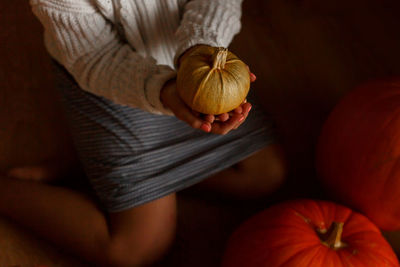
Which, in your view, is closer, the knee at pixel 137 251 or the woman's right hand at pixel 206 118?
the woman's right hand at pixel 206 118

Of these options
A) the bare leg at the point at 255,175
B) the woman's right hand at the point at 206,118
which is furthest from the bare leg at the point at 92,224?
the woman's right hand at the point at 206,118

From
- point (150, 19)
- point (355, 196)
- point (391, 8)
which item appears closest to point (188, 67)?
point (150, 19)

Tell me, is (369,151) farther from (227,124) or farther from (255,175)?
(227,124)

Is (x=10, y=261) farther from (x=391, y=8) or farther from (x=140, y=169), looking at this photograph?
(x=391, y=8)

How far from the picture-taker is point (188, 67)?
0.54 meters

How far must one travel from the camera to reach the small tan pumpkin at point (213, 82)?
52cm

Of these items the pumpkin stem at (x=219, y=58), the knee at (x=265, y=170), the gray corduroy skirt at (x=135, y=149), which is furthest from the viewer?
the knee at (x=265, y=170)

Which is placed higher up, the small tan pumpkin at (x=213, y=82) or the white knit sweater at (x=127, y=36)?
the small tan pumpkin at (x=213, y=82)

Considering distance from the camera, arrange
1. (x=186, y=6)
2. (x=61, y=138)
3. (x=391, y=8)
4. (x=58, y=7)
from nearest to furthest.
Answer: (x=58, y=7) → (x=186, y=6) → (x=61, y=138) → (x=391, y=8)

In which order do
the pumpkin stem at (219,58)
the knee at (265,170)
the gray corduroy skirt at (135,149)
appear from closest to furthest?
the pumpkin stem at (219,58), the gray corduroy skirt at (135,149), the knee at (265,170)

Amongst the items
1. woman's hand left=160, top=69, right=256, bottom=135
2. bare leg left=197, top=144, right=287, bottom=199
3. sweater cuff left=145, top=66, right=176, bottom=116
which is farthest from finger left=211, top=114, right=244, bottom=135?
bare leg left=197, top=144, right=287, bottom=199

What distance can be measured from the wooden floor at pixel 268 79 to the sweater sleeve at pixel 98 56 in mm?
357

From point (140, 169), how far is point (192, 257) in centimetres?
28

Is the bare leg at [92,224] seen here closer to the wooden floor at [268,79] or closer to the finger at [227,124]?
the wooden floor at [268,79]
